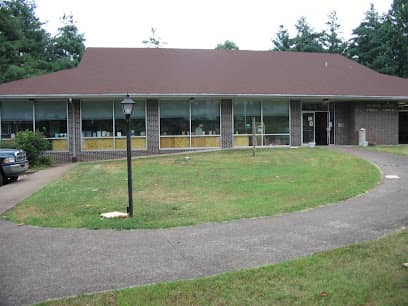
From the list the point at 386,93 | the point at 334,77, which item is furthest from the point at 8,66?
the point at 386,93

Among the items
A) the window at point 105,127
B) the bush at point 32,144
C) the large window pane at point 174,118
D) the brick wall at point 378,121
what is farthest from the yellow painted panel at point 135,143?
the brick wall at point 378,121

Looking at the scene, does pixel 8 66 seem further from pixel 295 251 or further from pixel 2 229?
pixel 295 251

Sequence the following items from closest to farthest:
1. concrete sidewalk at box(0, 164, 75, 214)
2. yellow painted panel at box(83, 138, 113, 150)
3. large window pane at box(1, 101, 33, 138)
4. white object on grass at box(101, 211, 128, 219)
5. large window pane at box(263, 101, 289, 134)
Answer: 1. white object on grass at box(101, 211, 128, 219)
2. concrete sidewalk at box(0, 164, 75, 214)
3. large window pane at box(1, 101, 33, 138)
4. yellow painted panel at box(83, 138, 113, 150)
5. large window pane at box(263, 101, 289, 134)

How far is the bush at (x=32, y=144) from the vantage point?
20594 millimetres

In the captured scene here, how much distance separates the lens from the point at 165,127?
24.0m

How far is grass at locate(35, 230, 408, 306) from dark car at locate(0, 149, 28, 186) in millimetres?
A: 12114

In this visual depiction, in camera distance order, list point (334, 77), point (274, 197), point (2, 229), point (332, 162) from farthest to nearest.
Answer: point (334, 77) < point (332, 162) < point (274, 197) < point (2, 229)

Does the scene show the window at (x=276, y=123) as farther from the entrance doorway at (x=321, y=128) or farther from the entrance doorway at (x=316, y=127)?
the entrance doorway at (x=321, y=128)

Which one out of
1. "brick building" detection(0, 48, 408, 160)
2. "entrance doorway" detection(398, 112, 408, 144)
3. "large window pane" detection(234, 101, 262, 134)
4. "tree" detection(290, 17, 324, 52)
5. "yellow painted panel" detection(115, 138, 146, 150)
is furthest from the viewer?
"tree" detection(290, 17, 324, 52)

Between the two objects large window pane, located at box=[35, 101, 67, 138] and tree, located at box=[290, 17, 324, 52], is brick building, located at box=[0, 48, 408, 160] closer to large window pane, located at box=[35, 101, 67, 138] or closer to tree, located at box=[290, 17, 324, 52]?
large window pane, located at box=[35, 101, 67, 138]

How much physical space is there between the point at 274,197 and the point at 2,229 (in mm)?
6055

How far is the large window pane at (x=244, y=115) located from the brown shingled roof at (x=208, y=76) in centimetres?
106

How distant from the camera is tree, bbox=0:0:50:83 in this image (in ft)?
126

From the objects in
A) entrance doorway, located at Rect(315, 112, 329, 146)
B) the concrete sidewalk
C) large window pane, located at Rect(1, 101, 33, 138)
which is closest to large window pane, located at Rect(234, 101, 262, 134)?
entrance doorway, located at Rect(315, 112, 329, 146)
